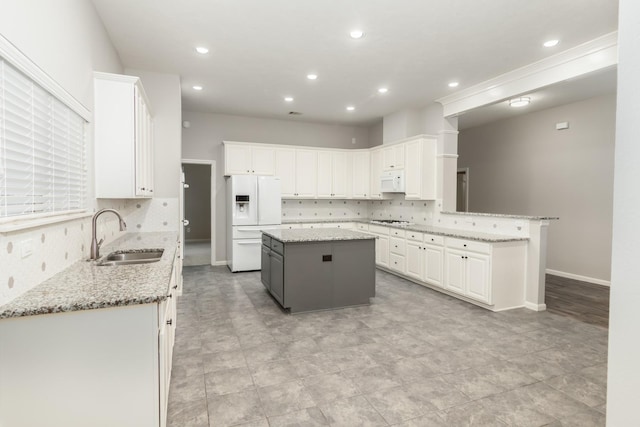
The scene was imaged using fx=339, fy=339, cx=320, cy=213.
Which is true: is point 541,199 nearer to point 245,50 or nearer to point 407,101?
point 407,101

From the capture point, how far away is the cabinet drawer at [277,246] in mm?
3972

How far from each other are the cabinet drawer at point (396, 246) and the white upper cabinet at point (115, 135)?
13.1ft

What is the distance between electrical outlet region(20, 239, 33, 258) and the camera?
5.33 feet

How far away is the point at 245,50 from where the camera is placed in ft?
12.5

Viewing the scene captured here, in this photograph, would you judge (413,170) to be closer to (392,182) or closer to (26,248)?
(392,182)

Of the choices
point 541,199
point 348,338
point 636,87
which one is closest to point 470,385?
point 348,338

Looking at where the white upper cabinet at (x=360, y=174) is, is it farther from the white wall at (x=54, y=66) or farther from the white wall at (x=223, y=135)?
the white wall at (x=54, y=66)

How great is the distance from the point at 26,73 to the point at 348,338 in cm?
297

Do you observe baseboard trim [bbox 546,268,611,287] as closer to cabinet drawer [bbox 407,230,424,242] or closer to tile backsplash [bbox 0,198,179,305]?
cabinet drawer [bbox 407,230,424,242]

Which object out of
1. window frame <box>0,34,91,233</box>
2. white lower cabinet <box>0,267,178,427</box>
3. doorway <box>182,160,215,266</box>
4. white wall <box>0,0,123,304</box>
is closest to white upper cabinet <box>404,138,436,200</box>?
white wall <box>0,0,123,304</box>

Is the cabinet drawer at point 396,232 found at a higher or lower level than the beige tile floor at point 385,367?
higher

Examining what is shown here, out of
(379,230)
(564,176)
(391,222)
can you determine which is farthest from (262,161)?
(564,176)

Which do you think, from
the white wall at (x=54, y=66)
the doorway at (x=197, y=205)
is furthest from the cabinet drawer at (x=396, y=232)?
the doorway at (x=197, y=205)

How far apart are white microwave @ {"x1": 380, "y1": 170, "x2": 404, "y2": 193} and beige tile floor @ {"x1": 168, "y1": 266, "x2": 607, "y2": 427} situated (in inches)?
94.1
